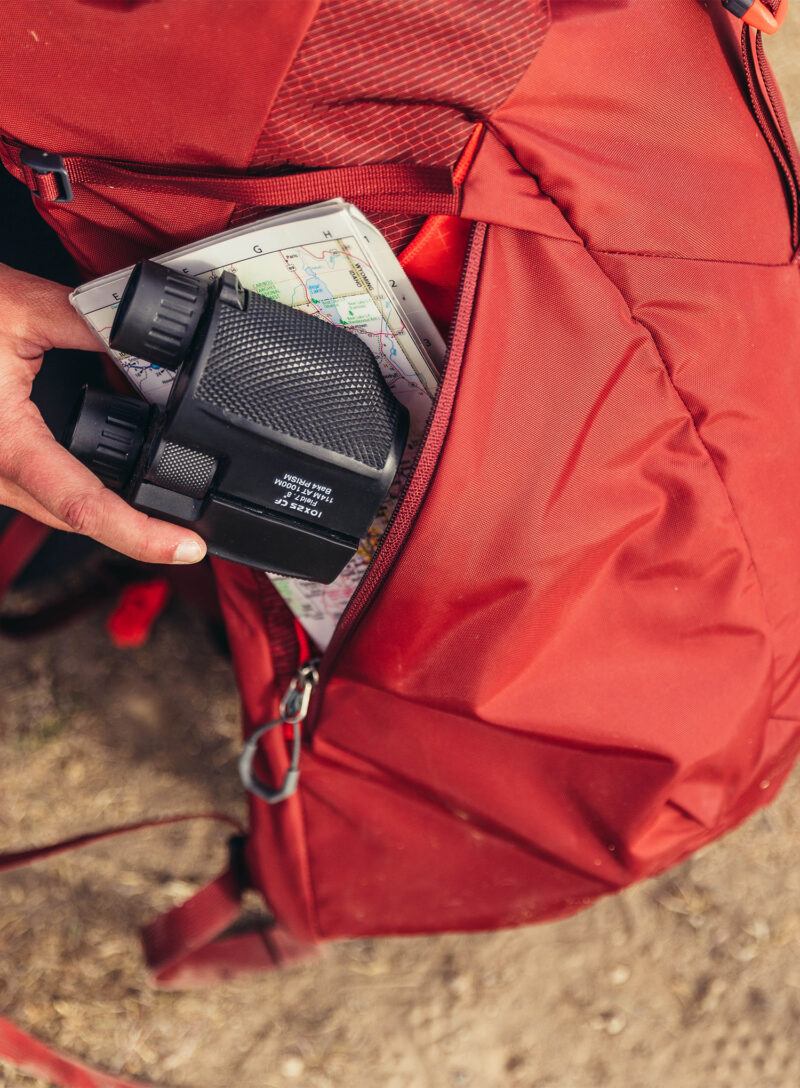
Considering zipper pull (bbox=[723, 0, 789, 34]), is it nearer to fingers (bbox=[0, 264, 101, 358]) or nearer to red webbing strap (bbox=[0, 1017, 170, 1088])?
fingers (bbox=[0, 264, 101, 358])

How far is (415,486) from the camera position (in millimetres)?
678

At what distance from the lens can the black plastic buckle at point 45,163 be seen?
643 mm

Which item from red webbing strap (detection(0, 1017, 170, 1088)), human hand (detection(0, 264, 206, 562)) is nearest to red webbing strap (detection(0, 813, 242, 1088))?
red webbing strap (detection(0, 1017, 170, 1088))

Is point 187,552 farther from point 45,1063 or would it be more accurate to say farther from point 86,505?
point 45,1063

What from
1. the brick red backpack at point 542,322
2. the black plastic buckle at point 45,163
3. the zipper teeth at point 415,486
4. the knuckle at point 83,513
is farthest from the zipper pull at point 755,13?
the knuckle at point 83,513

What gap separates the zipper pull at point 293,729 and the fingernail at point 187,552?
0.22 meters

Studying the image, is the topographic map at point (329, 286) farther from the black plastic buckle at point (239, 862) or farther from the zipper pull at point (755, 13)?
the black plastic buckle at point (239, 862)

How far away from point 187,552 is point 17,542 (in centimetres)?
48

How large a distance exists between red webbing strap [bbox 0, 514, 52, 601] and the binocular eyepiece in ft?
1.26

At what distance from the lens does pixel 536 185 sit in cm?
65

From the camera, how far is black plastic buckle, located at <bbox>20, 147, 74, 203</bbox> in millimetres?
643

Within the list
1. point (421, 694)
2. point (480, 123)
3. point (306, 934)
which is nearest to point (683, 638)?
point (421, 694)

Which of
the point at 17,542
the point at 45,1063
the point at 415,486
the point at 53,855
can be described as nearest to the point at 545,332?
the point at 415,486

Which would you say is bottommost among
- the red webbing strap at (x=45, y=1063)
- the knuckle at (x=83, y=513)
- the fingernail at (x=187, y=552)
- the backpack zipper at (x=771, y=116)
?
the red webbing strap at (x=45, y=1063)
